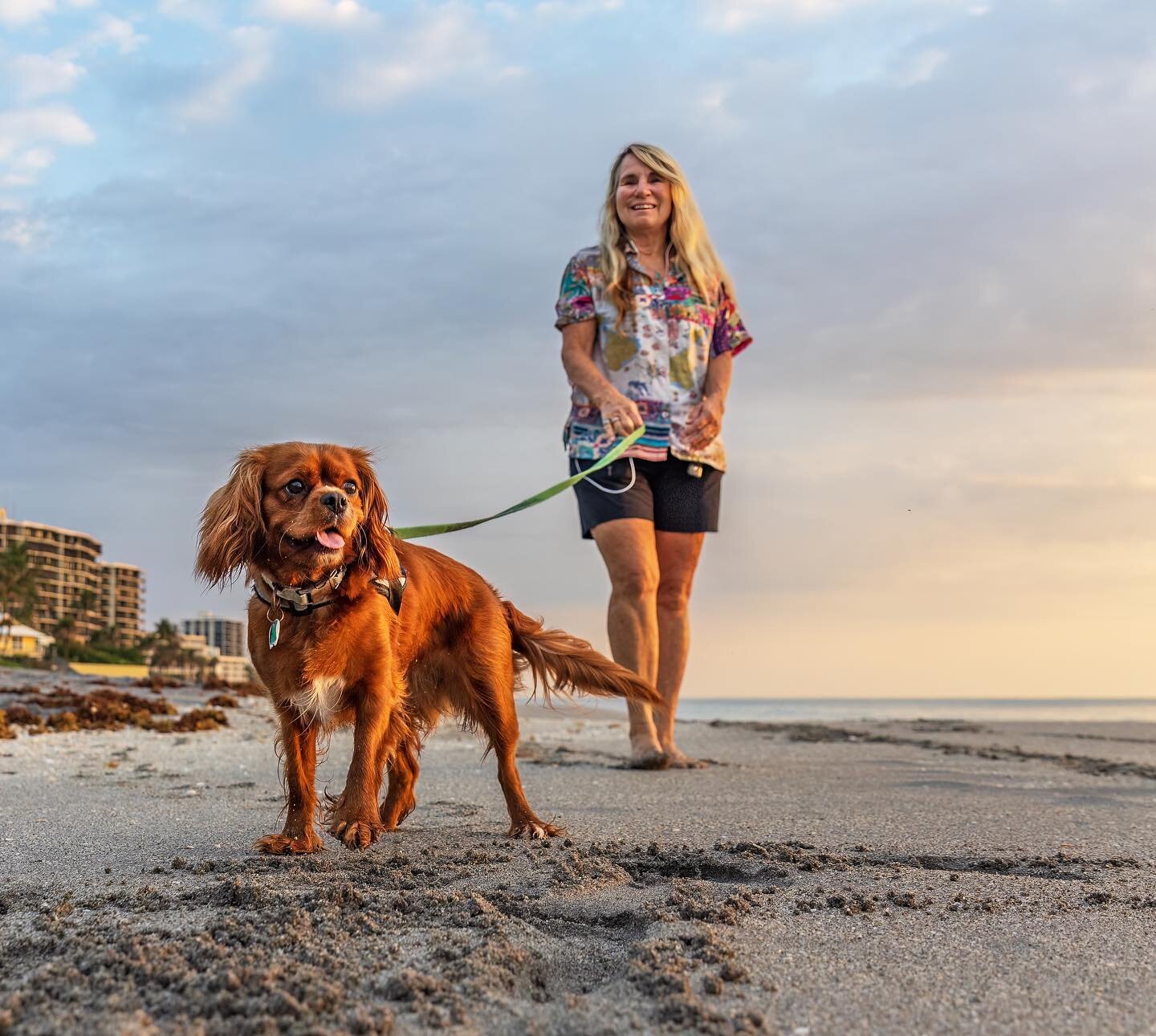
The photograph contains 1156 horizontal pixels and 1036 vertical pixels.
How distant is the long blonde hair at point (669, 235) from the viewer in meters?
5.71

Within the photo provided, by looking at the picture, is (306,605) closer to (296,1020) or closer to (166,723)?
(296,1020)

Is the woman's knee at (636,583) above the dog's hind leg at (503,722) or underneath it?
above

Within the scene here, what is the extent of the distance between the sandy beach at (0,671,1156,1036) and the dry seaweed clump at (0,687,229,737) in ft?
12.2

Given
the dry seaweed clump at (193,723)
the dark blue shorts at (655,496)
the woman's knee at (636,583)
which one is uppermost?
the dark blue shorts at (655,496)

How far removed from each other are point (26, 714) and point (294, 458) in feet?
19.7

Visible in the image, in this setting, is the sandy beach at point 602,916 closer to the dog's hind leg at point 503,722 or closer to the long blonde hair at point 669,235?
the dog's hind leg at point 503,722

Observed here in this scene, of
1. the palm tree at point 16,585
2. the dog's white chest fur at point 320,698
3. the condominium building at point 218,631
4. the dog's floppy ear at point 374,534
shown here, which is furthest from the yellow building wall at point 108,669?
the condominium building at point 218,631

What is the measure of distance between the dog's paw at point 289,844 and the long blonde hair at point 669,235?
3356mm

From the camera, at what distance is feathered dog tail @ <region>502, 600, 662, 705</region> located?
13.7 ft

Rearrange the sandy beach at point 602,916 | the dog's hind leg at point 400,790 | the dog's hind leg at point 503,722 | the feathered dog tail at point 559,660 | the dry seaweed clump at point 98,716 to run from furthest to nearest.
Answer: the dry seaweed clump at point 98,716, the feathered dog tail at point 559,660, the dog's hind leg at point 400,790, the dog's hind leg at point 503,722, the sandy beach at point 602,916

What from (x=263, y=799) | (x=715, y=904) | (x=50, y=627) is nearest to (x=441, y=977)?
(x=715, y=904)

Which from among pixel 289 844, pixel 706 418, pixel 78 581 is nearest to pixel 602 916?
pixel 289 844

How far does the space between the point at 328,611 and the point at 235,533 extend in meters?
0.39

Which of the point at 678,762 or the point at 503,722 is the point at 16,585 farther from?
the point at 503,722
